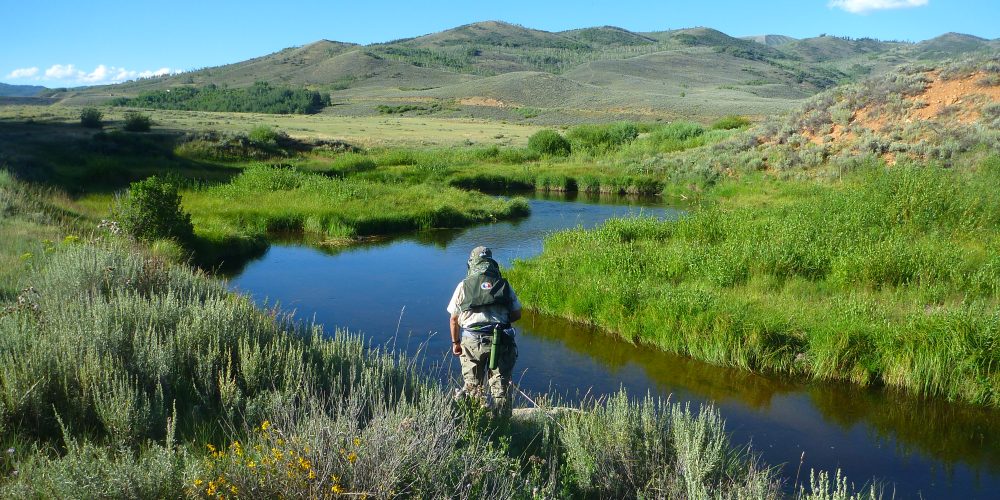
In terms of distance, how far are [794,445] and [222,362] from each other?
6350 mm

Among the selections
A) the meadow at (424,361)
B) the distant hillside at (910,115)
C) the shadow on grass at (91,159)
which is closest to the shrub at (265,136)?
the shadow on grass at (91,159)

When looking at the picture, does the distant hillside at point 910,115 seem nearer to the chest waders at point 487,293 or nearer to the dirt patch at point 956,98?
the dirt patch at point 956,98

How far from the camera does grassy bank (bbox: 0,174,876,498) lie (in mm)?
4422

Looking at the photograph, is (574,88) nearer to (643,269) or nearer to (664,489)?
(643,269)

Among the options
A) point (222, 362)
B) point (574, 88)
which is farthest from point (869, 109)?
point (574, 88)

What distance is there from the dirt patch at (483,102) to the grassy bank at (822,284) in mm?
85513

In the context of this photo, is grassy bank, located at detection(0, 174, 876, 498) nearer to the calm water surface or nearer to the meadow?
the meadow

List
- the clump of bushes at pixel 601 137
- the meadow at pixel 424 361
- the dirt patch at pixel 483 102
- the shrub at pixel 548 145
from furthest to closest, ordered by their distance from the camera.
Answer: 1. the dirt patch at pixel 483 102
2. the clump of bushes at pixel 601 137
3. the shrub at pixel 548 145
4. the meadow at pixel 424 361

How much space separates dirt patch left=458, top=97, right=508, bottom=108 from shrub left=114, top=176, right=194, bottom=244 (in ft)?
285

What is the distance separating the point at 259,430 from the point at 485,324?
8.91 ft

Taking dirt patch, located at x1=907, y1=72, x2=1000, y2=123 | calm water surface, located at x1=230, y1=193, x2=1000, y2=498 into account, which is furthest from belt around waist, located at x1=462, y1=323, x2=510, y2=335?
dirt patch, located at x1=907, y1=72, x2=1000, y2=123

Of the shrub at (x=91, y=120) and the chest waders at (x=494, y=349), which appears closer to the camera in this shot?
the chest waders at (x=494, y=349)

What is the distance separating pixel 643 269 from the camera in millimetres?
14391

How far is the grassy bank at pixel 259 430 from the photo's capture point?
4.42 meters
